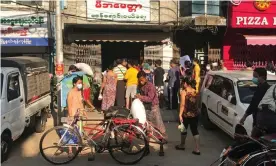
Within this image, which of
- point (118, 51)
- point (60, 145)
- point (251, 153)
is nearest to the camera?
point (251, 153)

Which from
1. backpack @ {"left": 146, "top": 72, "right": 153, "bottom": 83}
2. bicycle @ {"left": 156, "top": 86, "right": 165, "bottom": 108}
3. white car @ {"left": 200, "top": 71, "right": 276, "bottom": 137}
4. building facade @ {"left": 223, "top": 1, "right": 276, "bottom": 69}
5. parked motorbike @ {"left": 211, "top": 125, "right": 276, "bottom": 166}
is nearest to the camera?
parked motorbike @ {"left": 211, "top": 125, "right": 276, "bottom": 166}

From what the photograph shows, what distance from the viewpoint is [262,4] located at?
51.1 feet

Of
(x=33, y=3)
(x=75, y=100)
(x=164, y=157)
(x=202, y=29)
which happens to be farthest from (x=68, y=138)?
(x=33, y=3)

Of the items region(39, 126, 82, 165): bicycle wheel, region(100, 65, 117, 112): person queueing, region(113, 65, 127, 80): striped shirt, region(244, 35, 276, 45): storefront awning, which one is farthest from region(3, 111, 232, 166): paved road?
region(244, 35, 276, 45): storefront awning

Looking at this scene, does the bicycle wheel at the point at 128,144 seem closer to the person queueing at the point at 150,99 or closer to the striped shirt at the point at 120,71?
the person queueing at the point at 150,99

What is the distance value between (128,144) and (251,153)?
9.07ft

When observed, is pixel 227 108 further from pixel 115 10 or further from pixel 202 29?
pixel 115 10

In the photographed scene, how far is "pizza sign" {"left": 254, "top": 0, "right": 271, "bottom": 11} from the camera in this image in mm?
15531

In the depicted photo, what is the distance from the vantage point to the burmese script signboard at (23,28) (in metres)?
15.1

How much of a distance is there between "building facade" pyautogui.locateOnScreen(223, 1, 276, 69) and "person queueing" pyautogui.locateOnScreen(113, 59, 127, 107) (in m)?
5.99

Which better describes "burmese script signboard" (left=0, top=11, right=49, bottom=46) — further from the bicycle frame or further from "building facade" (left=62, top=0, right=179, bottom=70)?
the bicycle frame

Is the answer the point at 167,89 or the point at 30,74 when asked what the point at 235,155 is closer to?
the point at 30,74

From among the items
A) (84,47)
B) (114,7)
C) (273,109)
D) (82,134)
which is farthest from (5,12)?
(273,109)

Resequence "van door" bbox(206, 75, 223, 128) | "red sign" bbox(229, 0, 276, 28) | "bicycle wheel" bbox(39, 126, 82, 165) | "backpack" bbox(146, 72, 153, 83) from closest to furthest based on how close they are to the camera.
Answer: "bicycle wheel" bbox(39, 126, 82, 165) → "van door" bbox(206, 75, 223, 128) → "backpack" bbox(146, 72, 153, 83) → "red sign" bbox(229, 0, 276, 28)
